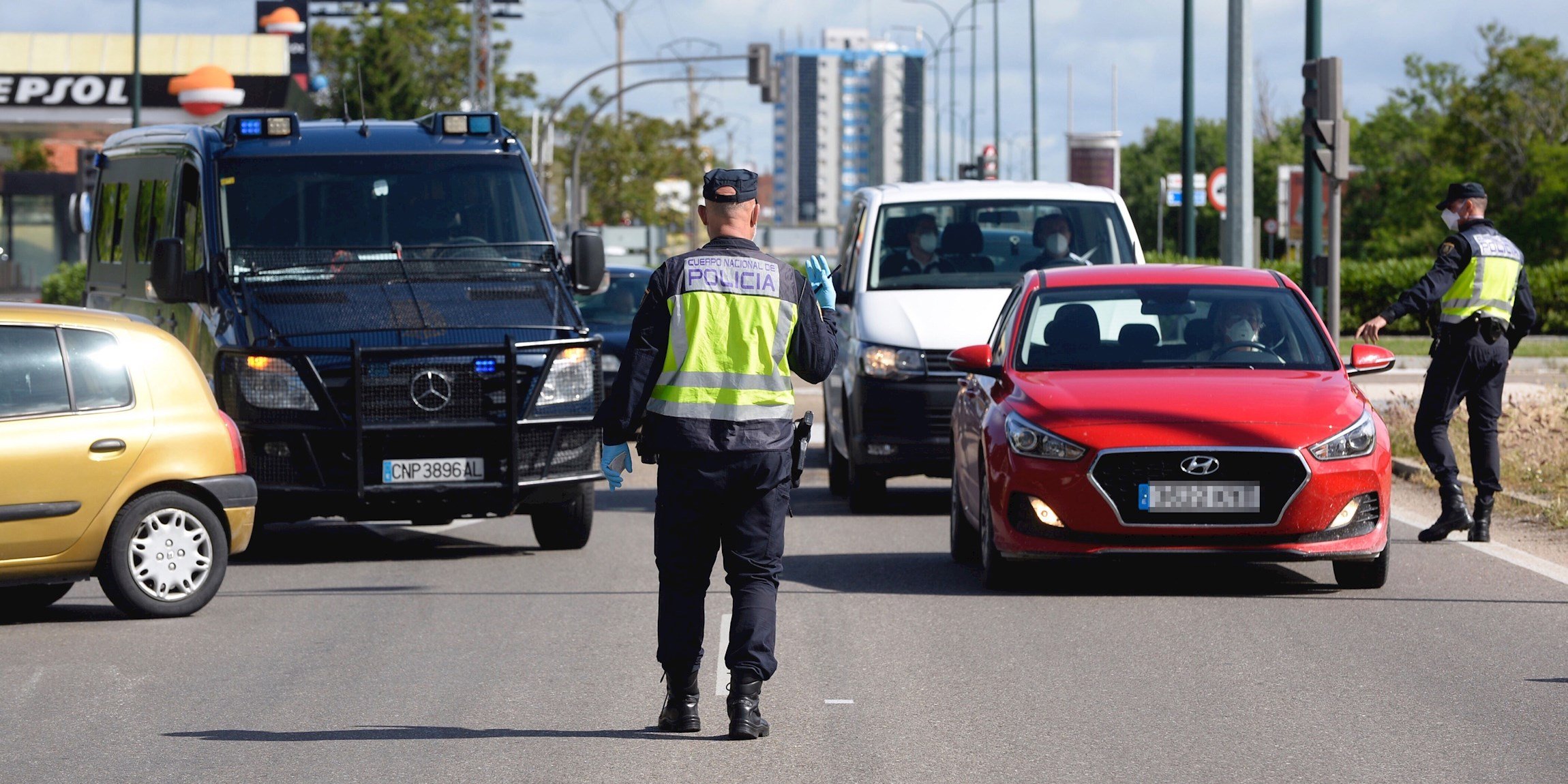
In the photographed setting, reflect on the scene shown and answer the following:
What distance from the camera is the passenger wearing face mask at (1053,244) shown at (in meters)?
14.9

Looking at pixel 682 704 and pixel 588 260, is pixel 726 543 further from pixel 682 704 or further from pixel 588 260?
pixel 588 260

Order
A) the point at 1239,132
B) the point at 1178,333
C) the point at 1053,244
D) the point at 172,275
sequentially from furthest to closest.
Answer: the point at 1239,132 < the point at 1053,244 < the point at 172,275 < the point at 1178,333

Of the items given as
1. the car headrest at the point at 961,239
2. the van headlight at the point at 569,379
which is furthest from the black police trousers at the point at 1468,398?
the van headlight at the point at 569,379

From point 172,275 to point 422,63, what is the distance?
177ft

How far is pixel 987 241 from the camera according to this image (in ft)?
49.1

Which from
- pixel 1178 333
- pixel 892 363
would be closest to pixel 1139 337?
pixel 1178 333

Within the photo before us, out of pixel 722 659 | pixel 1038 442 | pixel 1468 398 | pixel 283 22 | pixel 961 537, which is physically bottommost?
pixel 722 659

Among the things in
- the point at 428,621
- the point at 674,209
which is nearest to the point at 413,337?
the point at 428,621

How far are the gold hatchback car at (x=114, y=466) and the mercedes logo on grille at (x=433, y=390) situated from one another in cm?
152

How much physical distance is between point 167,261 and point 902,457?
446 cm

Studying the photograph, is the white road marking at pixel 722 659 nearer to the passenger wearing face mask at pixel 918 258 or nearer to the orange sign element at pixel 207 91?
the passenger wearing face mask at pixel 918 258

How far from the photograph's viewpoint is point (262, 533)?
1368cm

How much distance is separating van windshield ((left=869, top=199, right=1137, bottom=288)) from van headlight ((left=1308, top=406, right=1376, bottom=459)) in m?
4.83

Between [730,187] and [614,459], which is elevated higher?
[730,187]
